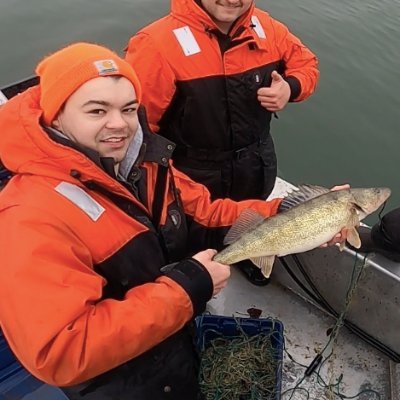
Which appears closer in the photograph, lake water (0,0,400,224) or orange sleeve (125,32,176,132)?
orange sleeve (125,32,176,132)

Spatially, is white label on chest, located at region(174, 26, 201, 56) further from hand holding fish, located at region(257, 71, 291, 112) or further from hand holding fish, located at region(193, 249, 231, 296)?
hand holding fish, located at region(193, 249, 231, 296)

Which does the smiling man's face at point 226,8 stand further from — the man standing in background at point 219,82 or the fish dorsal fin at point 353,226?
the fish dorsal fin at point 353,226

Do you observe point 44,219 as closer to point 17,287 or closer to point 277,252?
point 17,287

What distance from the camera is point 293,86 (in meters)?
3.63

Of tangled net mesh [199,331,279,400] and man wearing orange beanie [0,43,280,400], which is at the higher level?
man wearing orange beanie [0,43,280,400]

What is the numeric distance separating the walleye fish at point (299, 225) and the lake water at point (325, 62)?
3.04m

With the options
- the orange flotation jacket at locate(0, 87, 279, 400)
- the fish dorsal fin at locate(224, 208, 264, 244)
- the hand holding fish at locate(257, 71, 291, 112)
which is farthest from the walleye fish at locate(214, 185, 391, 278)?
the hand holding fish at locate(257, 71, 291, 112)

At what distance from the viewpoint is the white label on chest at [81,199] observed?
2.07 meters

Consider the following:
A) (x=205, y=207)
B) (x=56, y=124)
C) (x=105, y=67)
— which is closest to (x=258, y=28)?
(x=205, y=207)

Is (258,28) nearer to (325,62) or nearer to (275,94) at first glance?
(275,94)

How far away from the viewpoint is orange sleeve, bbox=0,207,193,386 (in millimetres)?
1823

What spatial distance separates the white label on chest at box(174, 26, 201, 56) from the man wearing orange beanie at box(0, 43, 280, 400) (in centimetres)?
92

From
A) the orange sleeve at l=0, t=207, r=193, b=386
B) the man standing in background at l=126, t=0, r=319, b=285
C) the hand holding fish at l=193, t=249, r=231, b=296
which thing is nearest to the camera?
the orange sleeve at l=0, t=207, r=193, b=386

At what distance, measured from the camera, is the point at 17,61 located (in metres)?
7.91
